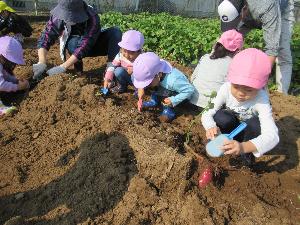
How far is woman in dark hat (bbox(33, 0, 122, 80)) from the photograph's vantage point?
4.52 metres

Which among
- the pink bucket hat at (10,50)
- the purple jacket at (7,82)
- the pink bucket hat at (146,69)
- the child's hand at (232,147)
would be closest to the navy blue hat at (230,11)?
the pink bucket hat at (146,69)

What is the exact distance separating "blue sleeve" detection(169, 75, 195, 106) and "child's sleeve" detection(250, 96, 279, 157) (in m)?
1.00

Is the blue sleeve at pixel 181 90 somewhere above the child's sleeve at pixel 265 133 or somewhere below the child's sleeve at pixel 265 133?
below

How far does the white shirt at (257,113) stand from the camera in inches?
112

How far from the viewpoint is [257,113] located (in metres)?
3.20

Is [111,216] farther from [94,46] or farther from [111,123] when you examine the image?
[94,46]

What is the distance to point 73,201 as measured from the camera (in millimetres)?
2768

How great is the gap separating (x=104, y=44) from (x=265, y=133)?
2.98 m

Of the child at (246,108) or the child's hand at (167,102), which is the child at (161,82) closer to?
the child's hand at (167,102)

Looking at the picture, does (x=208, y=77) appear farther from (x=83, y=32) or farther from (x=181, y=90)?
(x=83, y=32)

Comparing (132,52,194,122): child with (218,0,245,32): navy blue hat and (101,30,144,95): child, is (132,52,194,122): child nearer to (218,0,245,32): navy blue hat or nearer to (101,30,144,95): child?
(101,30,144,95): child

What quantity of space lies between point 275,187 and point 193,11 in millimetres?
15635

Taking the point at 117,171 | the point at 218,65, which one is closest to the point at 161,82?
the point at 218,65

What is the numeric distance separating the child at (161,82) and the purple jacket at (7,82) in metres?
1.32
